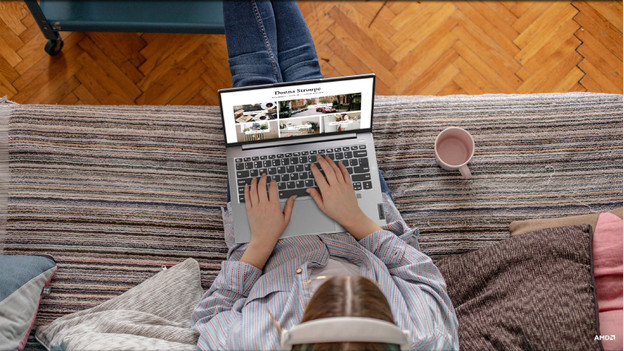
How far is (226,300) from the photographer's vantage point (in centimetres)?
104

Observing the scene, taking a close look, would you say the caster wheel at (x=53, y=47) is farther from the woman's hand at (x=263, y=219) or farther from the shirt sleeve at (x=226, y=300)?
the shirt sleeve at (x=226, y=300)

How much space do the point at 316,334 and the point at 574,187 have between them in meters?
1.09

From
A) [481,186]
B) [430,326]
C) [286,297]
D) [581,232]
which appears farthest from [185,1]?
[581,232]

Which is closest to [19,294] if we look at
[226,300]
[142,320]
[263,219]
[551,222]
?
[142,320]

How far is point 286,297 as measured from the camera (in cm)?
98

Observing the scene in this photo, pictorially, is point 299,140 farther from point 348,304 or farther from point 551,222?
point 551,222

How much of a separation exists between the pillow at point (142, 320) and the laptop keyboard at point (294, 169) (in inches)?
12.7

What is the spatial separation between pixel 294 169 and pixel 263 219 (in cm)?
18

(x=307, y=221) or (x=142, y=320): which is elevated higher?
(x=307, y=221)

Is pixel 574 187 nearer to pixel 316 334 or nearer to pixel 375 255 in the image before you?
pixel 375 255

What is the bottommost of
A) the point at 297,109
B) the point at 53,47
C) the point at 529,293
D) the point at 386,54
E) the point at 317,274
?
the point at 529,293

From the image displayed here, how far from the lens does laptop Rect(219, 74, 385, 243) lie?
1069 millimetres

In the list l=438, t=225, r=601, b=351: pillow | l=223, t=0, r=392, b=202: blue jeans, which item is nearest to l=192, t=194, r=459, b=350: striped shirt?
l=438, t=225, r=601, b=351: pillow

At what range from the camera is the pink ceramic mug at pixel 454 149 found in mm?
1237
